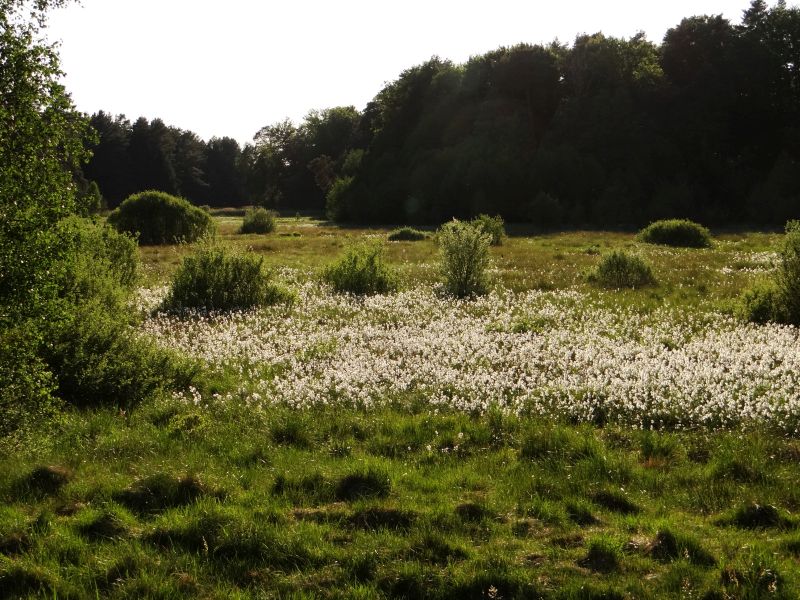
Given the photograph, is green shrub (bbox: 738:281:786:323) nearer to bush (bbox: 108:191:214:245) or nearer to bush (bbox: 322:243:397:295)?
bush (bbox: 322:243:397:295)

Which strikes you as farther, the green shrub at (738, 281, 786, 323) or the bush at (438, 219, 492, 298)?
the bush at (438, 219, 492, 298)

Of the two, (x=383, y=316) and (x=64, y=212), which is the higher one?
(x=64, y=212)

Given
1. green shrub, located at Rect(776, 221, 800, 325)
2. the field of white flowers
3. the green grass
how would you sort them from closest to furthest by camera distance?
1. the green grass
2. the field of white flowers
3. green shrub, located at Rect(776, 221, 800, 325)

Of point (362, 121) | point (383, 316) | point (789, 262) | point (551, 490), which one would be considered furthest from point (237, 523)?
point (362, 121)

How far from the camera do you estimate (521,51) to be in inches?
2970

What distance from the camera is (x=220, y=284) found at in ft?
63.2

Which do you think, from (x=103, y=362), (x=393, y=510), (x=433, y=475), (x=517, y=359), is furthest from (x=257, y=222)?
(x=393, y=510)

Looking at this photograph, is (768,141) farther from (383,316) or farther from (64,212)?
(64,212)

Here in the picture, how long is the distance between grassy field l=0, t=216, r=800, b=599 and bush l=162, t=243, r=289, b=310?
15.4 feet

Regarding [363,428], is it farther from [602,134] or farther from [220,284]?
Result: [602,134]

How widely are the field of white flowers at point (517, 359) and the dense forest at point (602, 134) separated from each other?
47.0 metres

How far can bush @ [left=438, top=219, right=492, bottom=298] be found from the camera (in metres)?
21.1

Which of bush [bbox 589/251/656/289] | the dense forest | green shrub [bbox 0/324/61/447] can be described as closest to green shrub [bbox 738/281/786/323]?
bush [bbox 589/251/656/289]

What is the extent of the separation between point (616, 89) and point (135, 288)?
208ft
